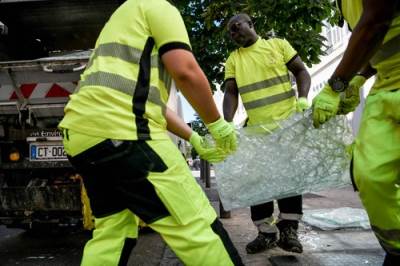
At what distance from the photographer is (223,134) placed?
→ 7.34 ft

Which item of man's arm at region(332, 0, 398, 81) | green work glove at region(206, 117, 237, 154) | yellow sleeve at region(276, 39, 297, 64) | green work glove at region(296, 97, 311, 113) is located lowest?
green work glove at region(206, 117, 237, 154)

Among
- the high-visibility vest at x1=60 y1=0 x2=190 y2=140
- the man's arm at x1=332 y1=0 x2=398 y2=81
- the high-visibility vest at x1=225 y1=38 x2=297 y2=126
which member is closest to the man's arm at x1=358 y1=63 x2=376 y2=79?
the man's arm at x1=332 y1=0 x2=398 y2=81

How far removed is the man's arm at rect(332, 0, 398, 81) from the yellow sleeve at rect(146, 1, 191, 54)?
2.19 ft

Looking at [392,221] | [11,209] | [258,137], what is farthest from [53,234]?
[392,221]

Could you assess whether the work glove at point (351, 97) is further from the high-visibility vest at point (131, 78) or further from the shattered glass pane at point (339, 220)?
the shattered glass pane at point (339, 220)

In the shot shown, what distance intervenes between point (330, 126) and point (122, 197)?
140 cm

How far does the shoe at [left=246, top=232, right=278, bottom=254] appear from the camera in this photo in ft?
11.9

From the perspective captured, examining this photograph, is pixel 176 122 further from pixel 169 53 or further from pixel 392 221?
pixel 392 221

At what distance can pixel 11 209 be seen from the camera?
4.19 metres

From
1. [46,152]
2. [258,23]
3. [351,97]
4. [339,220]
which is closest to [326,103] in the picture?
[351,97]

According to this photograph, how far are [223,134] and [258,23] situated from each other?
3.42 meters

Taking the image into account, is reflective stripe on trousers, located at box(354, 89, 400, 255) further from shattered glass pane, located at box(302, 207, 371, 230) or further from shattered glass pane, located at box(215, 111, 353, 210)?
shattered glass pane, located at box(302, 207, 371, 230)

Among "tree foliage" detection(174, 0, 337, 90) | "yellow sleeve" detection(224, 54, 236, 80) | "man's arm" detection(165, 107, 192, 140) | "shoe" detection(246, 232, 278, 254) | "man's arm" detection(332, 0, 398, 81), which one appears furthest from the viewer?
"tree foliage" detection(174, 0, 337, 90)

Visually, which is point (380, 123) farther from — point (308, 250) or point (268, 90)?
point (308, 250)
